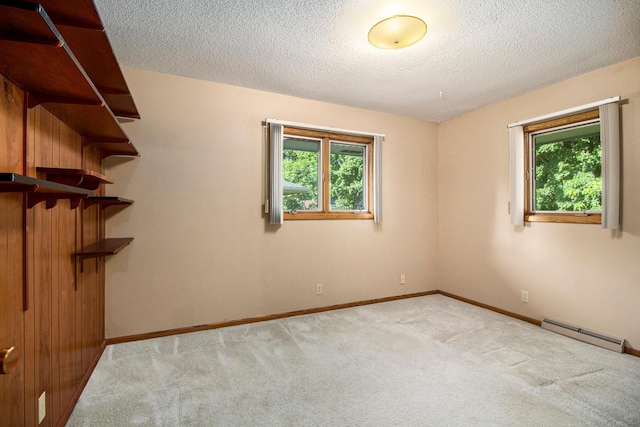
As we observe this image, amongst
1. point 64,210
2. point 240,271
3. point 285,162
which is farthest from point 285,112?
point 64,210

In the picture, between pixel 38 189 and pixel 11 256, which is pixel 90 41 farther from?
pixel 11 256

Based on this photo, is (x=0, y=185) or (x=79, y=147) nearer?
(x=0, y=185)

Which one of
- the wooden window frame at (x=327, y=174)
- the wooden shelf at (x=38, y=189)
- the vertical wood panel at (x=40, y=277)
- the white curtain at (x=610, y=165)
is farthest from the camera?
the wooden window frame at (x=327, y=174)

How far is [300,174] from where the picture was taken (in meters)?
3.70

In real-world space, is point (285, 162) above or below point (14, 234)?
above

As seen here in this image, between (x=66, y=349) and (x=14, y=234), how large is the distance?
2.93 ft

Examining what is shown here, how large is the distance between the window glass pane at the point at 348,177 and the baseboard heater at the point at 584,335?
2304mm

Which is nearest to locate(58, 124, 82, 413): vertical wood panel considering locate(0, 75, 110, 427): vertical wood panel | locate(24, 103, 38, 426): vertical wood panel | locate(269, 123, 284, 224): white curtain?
locate(0, 75, 110, 427): vertical wood panel

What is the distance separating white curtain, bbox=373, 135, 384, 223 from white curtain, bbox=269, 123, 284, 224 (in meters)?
1.29

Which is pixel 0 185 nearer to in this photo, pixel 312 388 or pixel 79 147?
pixel 79 147

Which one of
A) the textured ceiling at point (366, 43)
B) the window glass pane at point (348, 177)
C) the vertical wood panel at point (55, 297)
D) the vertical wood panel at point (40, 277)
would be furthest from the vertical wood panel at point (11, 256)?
the window glass pane at point (348, 177)

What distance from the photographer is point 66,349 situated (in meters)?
1.80

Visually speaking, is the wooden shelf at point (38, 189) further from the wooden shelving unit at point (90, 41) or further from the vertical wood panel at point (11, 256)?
the wooden shelving unit at point (90, 41)

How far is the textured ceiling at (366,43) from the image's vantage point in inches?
78.4
